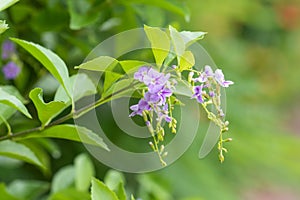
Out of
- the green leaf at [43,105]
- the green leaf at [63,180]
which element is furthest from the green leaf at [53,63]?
the green leaf at [63,180]

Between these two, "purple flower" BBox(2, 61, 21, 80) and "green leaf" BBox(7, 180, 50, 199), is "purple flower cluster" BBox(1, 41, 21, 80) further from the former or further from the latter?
"green leaf" BBox(7, 180, 50, 199)

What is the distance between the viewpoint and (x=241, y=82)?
4.66 feet

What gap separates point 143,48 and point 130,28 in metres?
0.04

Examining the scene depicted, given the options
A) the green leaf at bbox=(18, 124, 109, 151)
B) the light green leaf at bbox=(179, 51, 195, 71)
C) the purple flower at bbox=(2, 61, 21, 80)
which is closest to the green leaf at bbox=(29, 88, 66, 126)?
the green leaf at bbox=(18, 124, 109, 151)

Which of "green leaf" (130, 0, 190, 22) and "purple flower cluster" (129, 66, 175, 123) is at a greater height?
"purple flower cluster" (129, 66, 175, 123)

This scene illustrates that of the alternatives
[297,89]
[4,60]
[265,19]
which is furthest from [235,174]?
[297,89]

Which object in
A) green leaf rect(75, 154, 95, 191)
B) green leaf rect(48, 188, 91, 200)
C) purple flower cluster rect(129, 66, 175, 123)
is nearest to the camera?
purple flower cluster rect(129, 66, 175, 123)

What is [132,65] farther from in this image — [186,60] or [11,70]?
[11,70]

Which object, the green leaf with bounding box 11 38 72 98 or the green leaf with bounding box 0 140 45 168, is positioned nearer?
the green leaf with bounding box 11 38 72 98

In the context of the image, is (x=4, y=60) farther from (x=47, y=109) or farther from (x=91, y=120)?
(x=47, y=109)

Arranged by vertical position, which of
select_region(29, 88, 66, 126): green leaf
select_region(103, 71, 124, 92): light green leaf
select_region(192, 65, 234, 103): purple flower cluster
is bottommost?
select_region(29, 88, 66, 126): green leaf

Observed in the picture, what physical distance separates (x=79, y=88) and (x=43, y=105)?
9cm

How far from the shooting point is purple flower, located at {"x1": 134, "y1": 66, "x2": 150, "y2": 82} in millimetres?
589

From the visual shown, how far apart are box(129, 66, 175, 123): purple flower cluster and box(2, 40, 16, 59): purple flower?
13.9 inches
